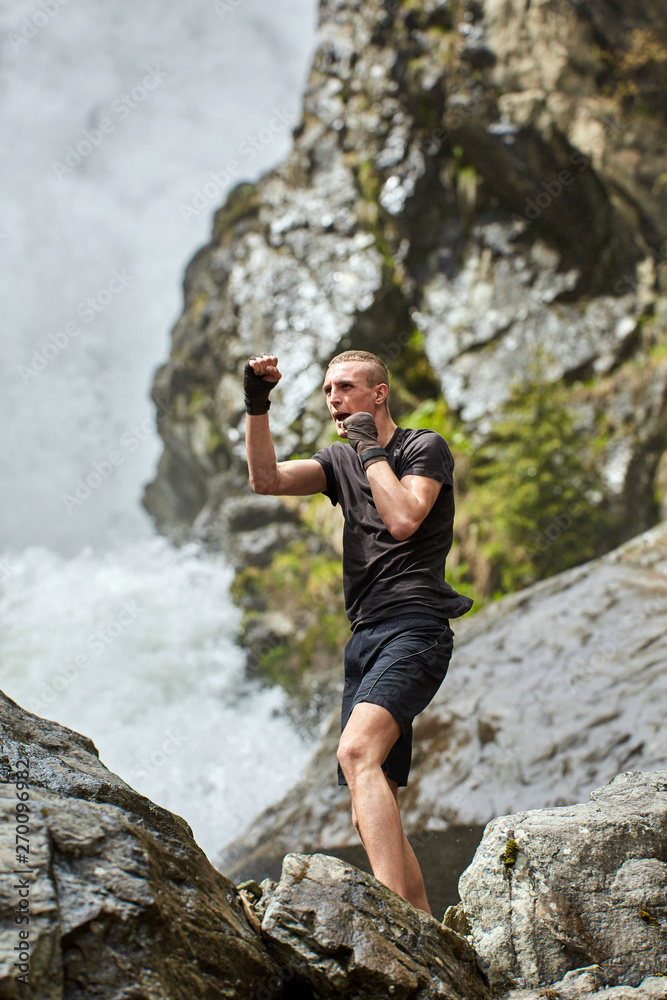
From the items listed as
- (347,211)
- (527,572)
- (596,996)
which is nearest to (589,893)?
(596,996)

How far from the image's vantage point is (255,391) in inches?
109

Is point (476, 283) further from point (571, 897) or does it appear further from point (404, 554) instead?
point (571, 897)

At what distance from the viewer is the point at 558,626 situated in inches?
264

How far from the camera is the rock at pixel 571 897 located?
2.13 meters

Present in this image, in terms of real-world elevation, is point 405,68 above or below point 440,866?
above

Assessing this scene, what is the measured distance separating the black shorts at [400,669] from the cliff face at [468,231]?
372 inches

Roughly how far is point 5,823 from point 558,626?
5891 millimetres

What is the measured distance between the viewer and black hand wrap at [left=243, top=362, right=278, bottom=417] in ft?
9.02

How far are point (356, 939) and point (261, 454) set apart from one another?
1.80 m

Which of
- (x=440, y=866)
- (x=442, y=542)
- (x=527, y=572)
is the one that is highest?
(x=527, y=572)

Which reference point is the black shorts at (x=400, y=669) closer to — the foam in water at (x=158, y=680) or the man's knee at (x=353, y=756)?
the man's knee at (x=353, y=756)

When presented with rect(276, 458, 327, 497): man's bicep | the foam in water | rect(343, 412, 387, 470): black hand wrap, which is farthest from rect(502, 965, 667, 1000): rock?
the foam in water

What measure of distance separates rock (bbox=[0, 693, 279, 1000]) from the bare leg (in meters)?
0.46

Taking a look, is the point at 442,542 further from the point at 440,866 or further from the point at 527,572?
the point at 527,572
